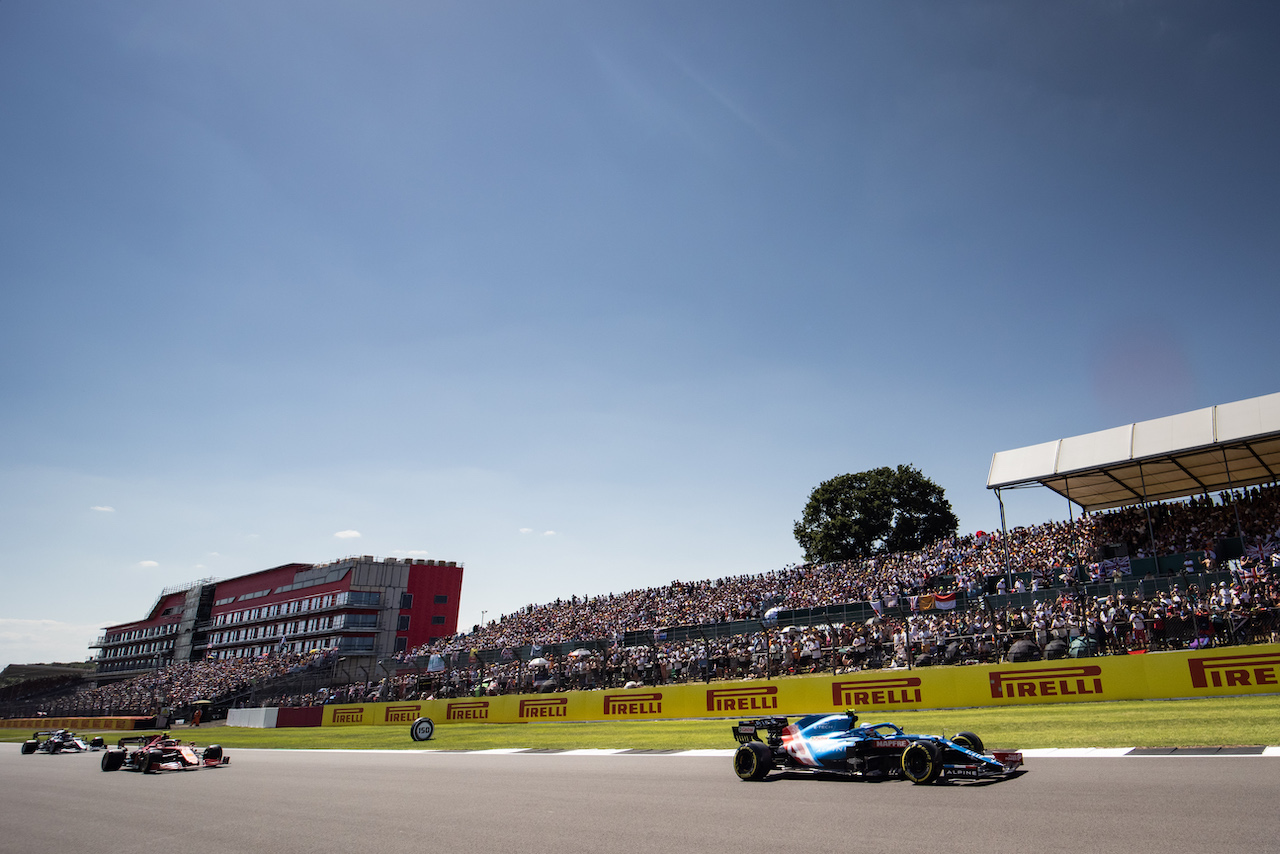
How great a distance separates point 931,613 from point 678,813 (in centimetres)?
2187

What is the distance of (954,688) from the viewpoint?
60.6 ft

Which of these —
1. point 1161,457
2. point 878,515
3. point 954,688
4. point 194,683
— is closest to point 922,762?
point 954,688

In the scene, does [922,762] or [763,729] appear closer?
[922,762]

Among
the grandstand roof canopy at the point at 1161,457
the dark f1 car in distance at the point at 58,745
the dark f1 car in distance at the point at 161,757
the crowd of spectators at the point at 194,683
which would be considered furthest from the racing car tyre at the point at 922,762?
the crowd of spectators at the point at 194,683

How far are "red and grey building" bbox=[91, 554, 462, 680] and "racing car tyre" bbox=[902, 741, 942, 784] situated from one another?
6564 cm

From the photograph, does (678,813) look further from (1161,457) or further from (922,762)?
(1161,457)

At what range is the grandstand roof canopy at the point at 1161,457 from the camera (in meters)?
25.4

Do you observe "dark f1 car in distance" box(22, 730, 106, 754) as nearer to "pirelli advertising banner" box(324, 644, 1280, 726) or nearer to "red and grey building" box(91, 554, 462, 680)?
"pirelli advertising banner" box(324, 644, 1280, 726)

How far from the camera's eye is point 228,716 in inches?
1677

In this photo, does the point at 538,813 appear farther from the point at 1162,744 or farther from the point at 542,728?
the point at 542,728

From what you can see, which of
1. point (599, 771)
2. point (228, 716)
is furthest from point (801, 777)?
point (228, 716)

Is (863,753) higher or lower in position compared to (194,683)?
higher

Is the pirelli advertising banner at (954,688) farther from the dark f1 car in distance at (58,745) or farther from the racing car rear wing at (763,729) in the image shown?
the dark f1 car in distance at (58,745)

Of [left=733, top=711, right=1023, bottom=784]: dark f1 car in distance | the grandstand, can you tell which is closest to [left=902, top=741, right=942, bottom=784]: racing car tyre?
[left=733, top=711, right=1023, bottom=784]: dark f1 car in distance
